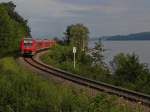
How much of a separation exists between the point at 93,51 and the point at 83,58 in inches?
567

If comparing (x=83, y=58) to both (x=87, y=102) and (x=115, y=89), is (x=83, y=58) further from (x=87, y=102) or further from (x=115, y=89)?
(x=87, y=102)

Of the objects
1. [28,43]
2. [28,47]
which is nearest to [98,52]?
[28,43]

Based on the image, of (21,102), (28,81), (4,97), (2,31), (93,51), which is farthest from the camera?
(2,31)

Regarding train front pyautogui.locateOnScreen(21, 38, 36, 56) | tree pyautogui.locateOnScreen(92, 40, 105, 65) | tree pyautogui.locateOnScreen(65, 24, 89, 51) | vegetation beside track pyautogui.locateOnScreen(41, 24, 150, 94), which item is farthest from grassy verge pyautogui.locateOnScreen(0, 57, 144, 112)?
tree pyautogui.locateOnScreen(65, 24, 89, 51)

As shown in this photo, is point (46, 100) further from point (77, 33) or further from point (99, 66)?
point (77, 33)

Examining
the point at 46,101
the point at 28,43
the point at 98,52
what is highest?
the point at 46,101

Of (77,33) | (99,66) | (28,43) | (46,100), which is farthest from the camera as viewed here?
(77,33)

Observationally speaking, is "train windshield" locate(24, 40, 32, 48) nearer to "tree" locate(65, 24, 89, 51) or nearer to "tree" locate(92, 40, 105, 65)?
"tree" locate(92, 40, 105, 65)

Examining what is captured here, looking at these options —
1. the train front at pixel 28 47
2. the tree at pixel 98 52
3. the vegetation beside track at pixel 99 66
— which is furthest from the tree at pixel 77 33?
the train front at pixel 28 47

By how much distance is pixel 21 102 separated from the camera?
15.3 meters

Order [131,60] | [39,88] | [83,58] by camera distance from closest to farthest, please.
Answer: [39,88] → [131,60] → [83,58]

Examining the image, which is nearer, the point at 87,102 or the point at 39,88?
the point at 87,102

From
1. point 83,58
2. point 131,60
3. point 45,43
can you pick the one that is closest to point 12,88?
point 131,60

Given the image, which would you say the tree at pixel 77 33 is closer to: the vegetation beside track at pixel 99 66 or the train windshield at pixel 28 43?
the vegetation beside track at pixel 99 66
